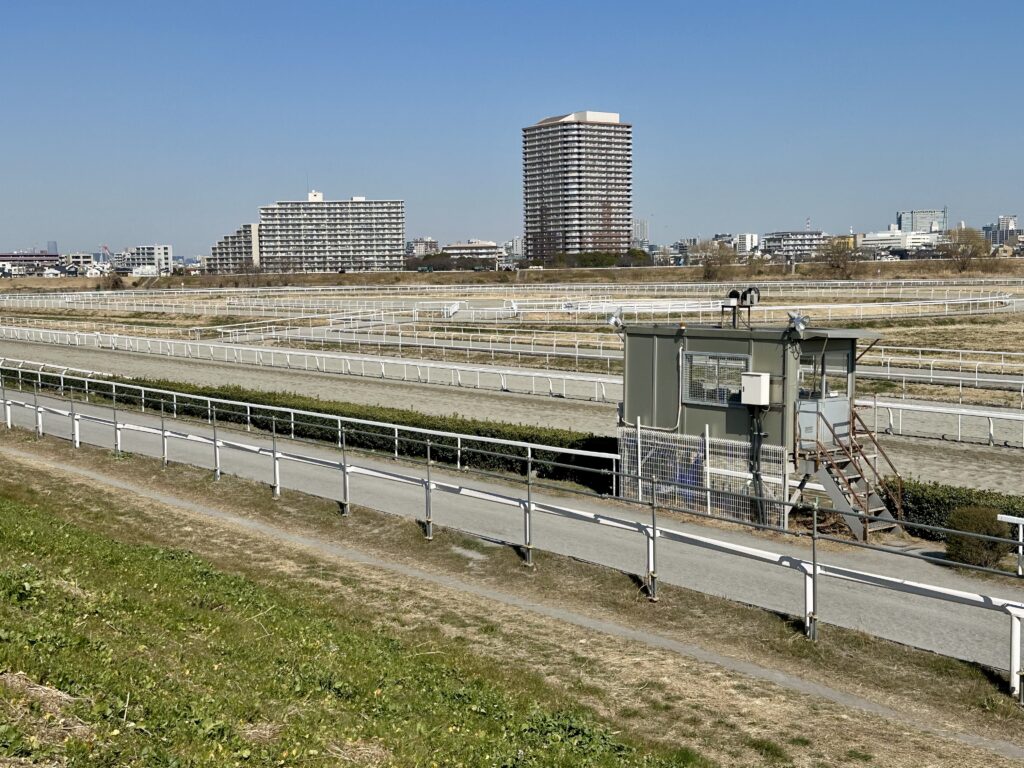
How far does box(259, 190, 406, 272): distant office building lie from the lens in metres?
189

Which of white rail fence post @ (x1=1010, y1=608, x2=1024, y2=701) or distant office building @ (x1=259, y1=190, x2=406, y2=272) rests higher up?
distant office building @ (x1=259, y1=190, x2=406, y2=272)

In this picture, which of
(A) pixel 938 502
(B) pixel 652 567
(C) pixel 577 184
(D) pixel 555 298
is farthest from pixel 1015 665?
(C) pixel 577 184

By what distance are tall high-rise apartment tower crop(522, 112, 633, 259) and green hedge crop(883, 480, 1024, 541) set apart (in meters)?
170

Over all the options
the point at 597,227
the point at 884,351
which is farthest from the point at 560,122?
the point at 884,351

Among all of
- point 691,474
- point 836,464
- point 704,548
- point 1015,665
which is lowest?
point 704,548

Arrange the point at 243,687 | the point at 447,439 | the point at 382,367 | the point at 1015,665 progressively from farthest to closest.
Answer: the point at 382,367 → the point at 447,439 → the point at 1015,665 → the point at 243,687

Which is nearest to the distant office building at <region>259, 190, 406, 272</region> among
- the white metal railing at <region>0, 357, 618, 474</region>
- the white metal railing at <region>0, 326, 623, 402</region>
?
the white metal railing at <region>0, 326, 623, 402</region>

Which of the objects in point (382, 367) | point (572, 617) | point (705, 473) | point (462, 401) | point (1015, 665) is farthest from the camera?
point (382, 367)

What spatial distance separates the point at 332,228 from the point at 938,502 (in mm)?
184824

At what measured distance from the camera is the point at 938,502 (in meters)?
12.8

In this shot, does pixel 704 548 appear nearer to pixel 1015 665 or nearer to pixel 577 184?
pixel 1015 665

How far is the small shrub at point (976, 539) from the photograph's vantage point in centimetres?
1116

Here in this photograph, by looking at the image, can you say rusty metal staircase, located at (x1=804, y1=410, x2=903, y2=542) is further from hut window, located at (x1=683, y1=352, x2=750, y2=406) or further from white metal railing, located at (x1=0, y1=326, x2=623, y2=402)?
white metal railing, located at (x1=0, y1=326, x2=623, y2=402)

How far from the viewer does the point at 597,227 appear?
18725 centimetres
